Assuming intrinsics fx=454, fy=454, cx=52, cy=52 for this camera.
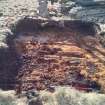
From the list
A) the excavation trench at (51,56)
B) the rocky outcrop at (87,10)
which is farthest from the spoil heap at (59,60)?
the rocky outcrop at (87,10)

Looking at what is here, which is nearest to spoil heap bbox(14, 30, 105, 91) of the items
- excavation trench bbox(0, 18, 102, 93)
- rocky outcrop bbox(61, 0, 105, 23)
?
excavation trench bbox(0, 18, 102, 93)

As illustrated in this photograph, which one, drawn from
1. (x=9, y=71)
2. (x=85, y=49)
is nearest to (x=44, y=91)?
(x=9, y=71)

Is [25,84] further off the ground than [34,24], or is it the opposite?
[34,24]

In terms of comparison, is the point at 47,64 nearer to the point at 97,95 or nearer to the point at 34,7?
Result: the point at 97,95

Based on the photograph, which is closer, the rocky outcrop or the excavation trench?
the excavation trench

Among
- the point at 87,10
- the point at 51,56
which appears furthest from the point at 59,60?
the point at 87,10

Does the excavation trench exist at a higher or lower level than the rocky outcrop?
lower

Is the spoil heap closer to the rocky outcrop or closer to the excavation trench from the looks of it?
the excavation trench

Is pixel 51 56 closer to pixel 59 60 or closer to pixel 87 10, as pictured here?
pixel 59 60
